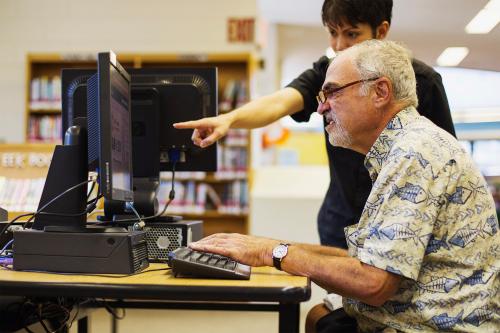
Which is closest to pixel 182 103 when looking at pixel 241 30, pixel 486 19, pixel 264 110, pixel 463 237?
pixel 264 110

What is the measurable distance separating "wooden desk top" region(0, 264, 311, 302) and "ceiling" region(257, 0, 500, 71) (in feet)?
6.89

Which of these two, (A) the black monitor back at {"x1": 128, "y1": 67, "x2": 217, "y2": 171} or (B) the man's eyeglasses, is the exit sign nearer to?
(A) the black monitor back at {"x1": 128, "y1": 67, "x2": 217, "y2": 171}

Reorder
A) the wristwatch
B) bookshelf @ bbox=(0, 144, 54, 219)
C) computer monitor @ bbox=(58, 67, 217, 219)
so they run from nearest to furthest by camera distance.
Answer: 1. the wristwatch
2. computer monitor @ bbox=(58, 67, 217, 219)
3. bookshelf @ bbox=(0, 144, 54, 219)

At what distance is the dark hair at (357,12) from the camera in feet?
6.67

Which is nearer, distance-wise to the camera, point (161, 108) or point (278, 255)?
point (278, 255)

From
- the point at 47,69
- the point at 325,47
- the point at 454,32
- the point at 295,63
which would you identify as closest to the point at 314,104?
the point at 454,32

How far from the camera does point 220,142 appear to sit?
555 cm

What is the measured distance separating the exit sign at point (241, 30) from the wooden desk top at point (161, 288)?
501cm

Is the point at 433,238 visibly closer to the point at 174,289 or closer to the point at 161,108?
the point at 174,289

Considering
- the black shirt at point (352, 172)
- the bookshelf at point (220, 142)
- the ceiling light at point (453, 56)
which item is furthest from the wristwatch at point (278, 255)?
the bookshelf at point (220, 142)

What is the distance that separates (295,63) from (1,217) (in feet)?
28.5

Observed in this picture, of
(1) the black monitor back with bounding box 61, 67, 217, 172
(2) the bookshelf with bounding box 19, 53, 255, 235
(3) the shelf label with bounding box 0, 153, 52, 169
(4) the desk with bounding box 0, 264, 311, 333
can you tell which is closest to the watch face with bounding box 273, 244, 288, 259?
(4) the desk with bounding box 0, 264, 311, 333

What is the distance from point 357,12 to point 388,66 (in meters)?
0.64

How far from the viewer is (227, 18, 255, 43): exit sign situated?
6.03m
